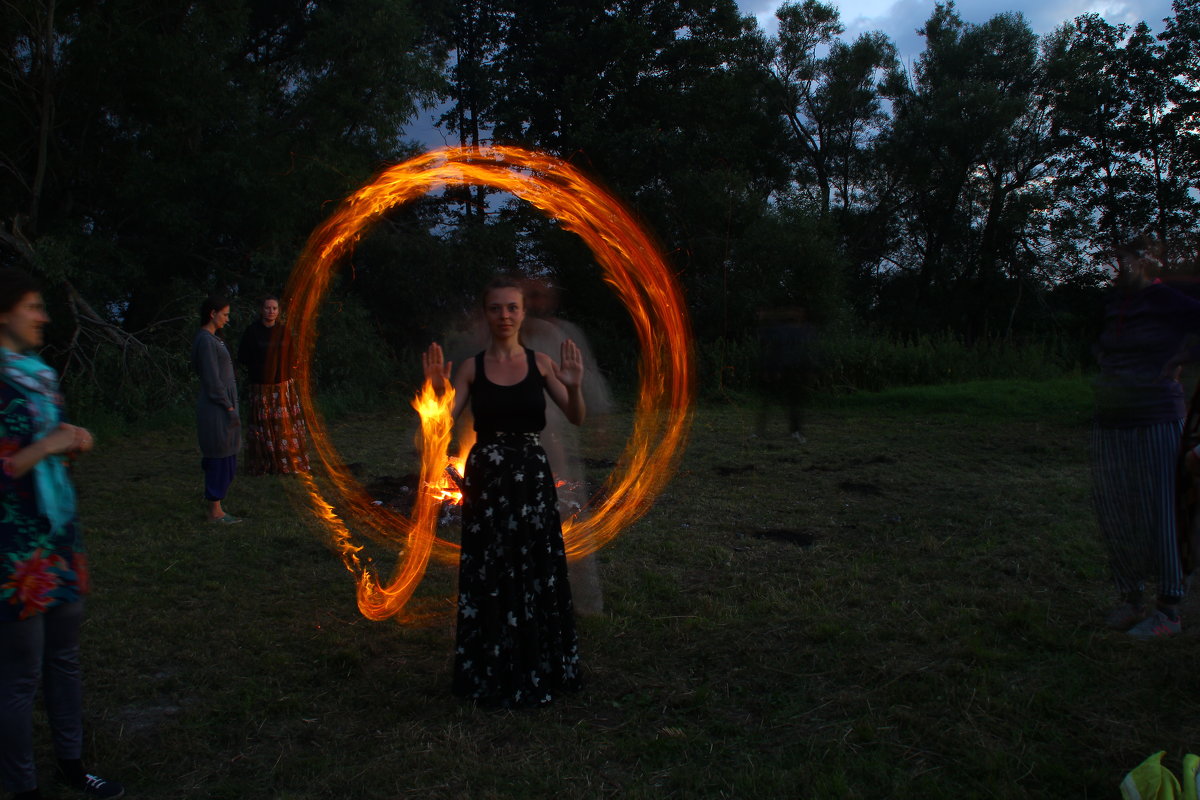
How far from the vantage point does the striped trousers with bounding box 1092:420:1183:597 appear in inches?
177

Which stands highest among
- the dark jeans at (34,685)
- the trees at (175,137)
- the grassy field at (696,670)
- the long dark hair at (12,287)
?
the trees at (175,137)

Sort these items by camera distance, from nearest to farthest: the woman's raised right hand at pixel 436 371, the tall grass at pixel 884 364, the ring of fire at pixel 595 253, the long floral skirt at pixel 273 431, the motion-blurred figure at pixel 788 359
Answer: the woman's raised right hand at pixel 436 371 < the ring of fire at pixel 595 253 < the long floral skirt at pixel 273 431 < the motion-blurred figure at pixel 788 359 < the tall grass at pixel 884 364

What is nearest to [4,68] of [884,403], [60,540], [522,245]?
[522,245]

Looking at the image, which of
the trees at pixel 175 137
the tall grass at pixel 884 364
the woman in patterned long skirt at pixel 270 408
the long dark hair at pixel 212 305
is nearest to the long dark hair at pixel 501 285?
the long dark hair at pixel 212 305

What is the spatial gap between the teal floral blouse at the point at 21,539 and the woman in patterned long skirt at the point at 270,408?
608cm

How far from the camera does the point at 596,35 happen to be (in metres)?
21.9

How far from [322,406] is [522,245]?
22.2ft

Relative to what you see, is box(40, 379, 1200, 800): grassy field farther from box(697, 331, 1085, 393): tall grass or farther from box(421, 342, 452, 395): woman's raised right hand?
box(697, 331, 1085, 393): tall grass

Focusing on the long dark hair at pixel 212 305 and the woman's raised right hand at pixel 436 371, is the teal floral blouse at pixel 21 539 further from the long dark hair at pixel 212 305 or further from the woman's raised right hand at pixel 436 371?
the long dark hair at pixel 212 305

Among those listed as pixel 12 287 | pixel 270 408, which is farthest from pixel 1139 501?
pixel 270 408

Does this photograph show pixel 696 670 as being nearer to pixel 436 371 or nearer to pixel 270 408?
pixel 436 371

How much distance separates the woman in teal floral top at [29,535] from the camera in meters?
2.98

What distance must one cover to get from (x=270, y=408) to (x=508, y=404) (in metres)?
6.00

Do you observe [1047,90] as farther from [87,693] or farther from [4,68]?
[87,693]
